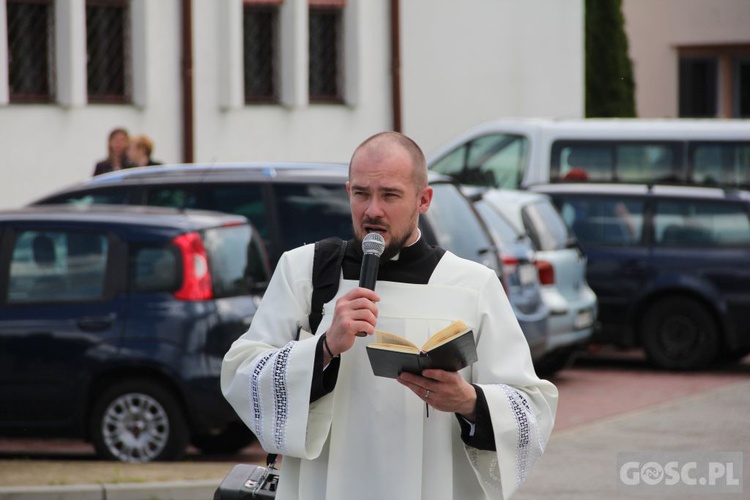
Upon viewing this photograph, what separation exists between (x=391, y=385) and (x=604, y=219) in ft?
41.9

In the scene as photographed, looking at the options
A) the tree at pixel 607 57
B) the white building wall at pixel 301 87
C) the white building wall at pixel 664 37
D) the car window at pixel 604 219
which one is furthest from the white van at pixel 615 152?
the white building wall at pixel 664 37

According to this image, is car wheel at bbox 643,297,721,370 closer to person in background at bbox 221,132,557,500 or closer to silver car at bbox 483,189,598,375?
silver car at bbox 483,189,598,375

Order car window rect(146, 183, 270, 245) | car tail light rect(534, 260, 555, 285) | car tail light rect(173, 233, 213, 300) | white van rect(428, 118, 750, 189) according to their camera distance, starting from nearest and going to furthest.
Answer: car tail light rect(173, 233, 213, 300) → car window rect(146, 183, 270, 245) → car tail light rect(534, 260, 555, 285) → white van rect(428, 118, 750, 189)

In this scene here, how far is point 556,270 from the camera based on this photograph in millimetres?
14578

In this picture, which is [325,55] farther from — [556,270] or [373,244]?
[373,244]

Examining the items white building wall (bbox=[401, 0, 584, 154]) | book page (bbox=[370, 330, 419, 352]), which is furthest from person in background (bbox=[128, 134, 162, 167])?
book page (bbox=[370, 330, 419, 352])

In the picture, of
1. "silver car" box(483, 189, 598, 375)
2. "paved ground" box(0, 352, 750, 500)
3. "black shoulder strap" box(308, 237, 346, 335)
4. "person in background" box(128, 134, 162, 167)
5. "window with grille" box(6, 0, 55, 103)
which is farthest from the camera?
"window with grille" box(6, 0, 55, 103)

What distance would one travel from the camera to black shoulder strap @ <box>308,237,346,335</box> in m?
3.96

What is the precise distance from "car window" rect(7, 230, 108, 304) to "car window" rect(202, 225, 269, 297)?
25.9 inches

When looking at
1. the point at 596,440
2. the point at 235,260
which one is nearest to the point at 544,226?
the point at 596,440

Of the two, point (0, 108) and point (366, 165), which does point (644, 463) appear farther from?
point (0, 108)

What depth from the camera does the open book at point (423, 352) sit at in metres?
3.61

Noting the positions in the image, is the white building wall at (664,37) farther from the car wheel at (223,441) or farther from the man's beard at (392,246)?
the man's beard at (392,246)

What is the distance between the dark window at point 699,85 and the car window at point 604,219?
2614cm
